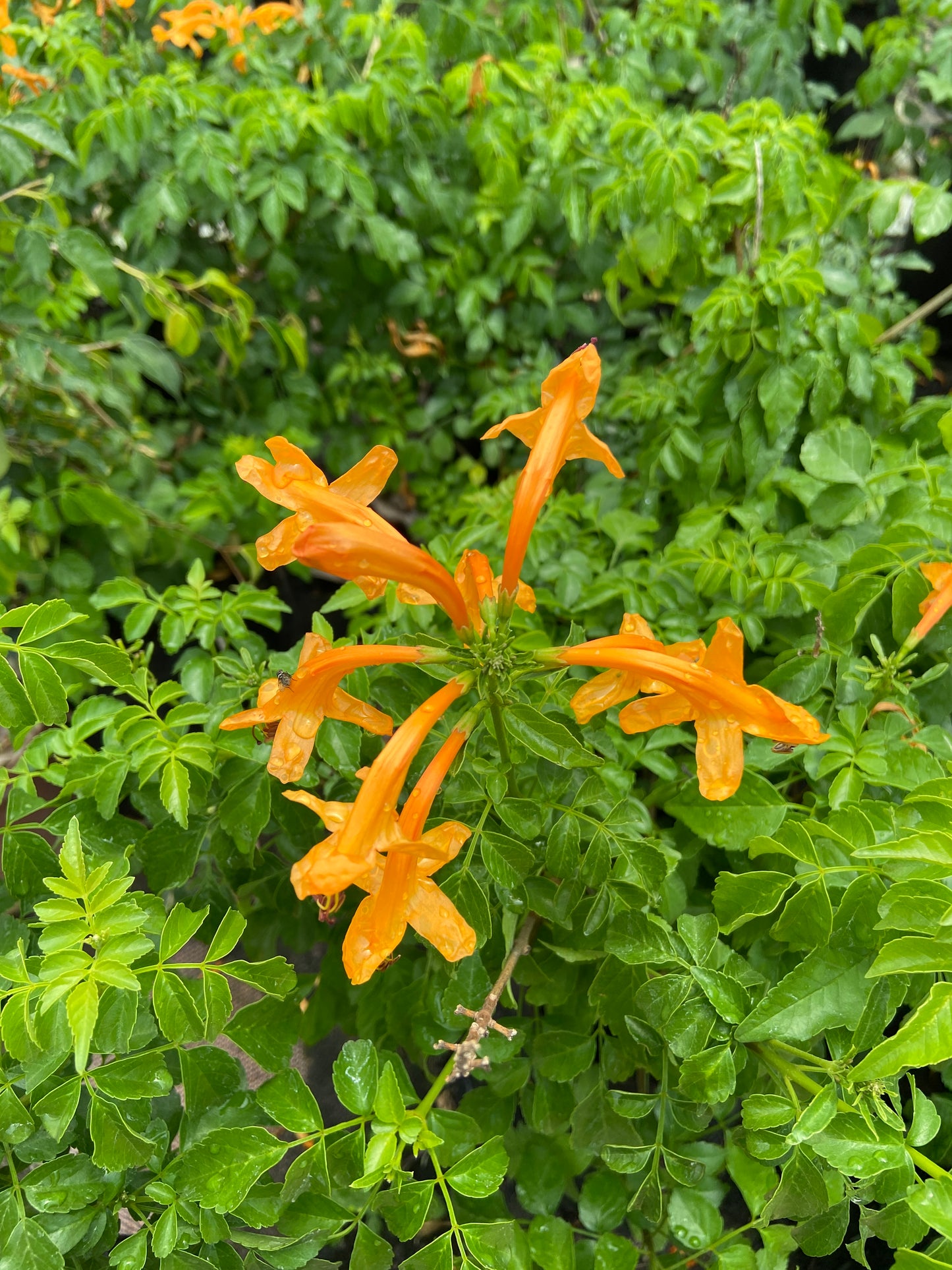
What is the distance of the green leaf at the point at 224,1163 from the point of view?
2.02ft

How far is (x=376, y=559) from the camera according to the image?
0.61 metres

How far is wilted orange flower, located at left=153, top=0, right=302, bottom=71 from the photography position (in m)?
1.64

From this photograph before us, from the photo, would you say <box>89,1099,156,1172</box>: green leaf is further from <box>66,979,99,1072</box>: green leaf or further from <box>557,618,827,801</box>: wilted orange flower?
<box>557,618,827,801</box>: wilted orange flower

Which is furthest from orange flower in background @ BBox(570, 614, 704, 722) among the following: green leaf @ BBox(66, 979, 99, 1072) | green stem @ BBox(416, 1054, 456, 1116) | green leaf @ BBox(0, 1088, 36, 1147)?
green leaf @ BBox(0, 1088, 36, 1147)

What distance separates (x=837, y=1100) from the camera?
61cm

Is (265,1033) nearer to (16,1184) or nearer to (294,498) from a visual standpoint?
(16,1184)

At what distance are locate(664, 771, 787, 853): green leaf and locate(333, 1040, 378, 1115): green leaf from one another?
1.36 feet

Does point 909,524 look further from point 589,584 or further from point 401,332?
point 401,332

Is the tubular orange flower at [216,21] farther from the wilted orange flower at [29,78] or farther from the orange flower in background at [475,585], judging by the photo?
the orange flower in background at [475,585]

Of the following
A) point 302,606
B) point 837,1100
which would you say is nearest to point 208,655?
point 837,1100

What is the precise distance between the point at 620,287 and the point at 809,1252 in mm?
1983

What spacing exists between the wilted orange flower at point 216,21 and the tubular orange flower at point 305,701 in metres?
1.65

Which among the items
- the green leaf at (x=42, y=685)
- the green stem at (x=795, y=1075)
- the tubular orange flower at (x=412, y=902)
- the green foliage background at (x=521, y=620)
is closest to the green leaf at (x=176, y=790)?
the green foliage background at (x=521, y=620)

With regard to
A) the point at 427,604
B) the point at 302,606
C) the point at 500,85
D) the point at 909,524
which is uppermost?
the point at 500,85
